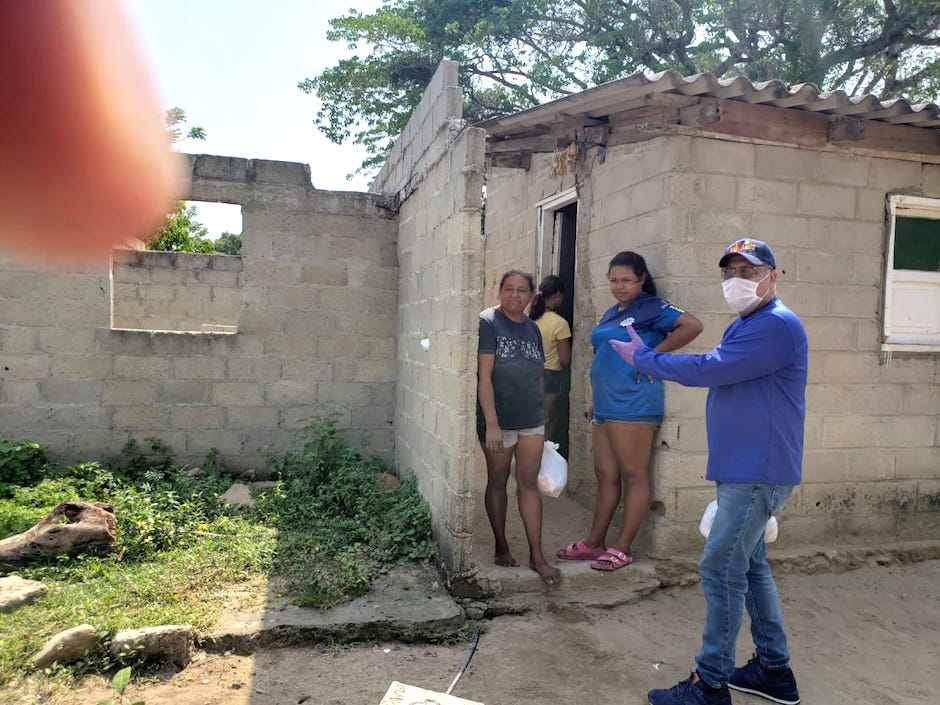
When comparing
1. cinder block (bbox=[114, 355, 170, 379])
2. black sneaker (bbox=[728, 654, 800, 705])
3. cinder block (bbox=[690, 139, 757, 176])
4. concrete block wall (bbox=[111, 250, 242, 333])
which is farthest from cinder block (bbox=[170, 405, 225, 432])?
black sneaker (bbox=[728, 654, 800, 705])

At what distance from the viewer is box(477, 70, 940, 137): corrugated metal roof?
3.83m

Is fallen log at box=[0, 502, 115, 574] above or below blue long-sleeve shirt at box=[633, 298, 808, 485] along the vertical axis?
below

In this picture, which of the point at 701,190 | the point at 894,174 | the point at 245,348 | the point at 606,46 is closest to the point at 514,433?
the point at 701,190

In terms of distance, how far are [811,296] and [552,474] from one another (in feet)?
7.10

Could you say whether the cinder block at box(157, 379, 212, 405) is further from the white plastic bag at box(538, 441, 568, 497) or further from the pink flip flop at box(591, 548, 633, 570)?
the pink flip flop at box(591, 548, 633, 570)

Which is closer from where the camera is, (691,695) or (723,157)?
(691,695)

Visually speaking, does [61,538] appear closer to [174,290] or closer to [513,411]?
[513,411]

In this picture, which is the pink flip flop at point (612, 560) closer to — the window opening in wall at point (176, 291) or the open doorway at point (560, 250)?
the open doorway at point (560, 250)

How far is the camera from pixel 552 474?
3.93m

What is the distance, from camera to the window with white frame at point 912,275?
4645 mm

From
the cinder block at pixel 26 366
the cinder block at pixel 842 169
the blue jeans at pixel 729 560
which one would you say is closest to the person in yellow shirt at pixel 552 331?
the cinder block at pixel 842 169

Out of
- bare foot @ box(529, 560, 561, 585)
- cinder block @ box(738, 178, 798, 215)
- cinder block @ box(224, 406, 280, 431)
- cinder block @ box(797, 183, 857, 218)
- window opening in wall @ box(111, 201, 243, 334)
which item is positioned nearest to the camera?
bare foot @ box(529, 560, 561, 585)

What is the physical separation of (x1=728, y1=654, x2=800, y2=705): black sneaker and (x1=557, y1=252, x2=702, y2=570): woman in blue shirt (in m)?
1.03

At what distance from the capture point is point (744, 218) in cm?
430
